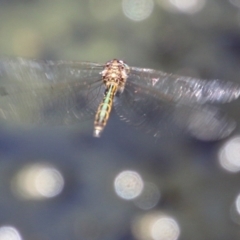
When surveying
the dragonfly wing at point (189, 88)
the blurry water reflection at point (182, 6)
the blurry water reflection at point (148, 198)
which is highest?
the blurry water reflection at point (182, 6)

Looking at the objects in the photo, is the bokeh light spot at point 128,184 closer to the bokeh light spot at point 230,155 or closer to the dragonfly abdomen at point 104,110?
the dragonfly abdomen at point 104,110

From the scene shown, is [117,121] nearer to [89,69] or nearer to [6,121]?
[89,69]

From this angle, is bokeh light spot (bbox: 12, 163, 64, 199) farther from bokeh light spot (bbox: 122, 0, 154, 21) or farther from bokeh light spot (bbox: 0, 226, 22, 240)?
bokeh light spot (bbox: 122, 0, 154, 21)

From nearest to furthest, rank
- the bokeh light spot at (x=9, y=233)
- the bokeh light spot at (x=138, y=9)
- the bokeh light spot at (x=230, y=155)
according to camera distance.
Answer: the bokeh light spot at (x=9, y=233) < the bokeh light spot at (x=230, y=155) < the bokeh light spot at (x=138, y=9)

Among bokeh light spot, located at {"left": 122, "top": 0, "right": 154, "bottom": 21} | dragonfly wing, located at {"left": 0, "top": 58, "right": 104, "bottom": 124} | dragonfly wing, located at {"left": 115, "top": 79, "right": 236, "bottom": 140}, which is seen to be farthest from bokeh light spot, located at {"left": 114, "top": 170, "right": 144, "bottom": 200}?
bokeh light spot, located at {"left": 122, "top": 0, "right": 154, "bottom": 21}

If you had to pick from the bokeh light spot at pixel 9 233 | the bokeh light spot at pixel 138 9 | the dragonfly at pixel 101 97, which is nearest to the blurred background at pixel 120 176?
the bokeh light spot at pixel 9 233

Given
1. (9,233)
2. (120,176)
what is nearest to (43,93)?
(120,176)
